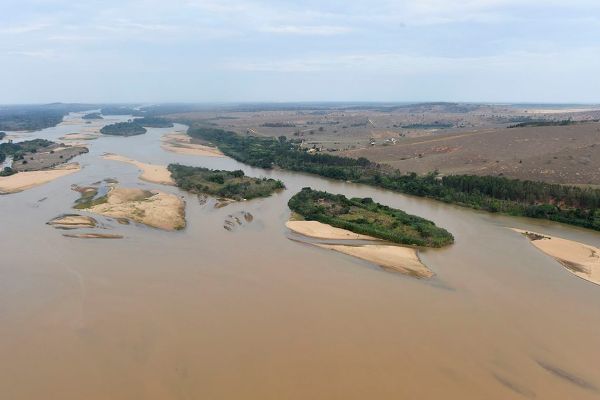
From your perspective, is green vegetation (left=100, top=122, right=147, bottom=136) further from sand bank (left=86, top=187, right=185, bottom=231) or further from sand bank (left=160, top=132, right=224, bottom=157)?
sand bank (left=86, top=187, right=185, bottom=231)

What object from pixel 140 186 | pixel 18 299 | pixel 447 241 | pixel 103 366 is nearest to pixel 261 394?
pixel 103 366

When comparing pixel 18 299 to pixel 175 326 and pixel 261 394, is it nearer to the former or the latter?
pixel 175 326

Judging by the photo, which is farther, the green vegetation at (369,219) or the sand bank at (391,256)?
the green vegetation at (369,219)

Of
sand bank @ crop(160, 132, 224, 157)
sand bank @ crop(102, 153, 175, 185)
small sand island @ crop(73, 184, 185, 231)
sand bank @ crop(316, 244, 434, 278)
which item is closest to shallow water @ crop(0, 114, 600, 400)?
sand bank @ crop(316, 244, 434, 278)

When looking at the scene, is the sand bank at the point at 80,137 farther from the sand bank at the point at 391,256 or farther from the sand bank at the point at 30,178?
the sand bank at the point at 391,256

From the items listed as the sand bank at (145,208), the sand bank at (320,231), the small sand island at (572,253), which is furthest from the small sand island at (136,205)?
the small sand island at (572,253)

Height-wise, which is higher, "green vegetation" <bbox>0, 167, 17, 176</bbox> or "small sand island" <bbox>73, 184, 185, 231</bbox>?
"green vegetation" <bbox>0, 167, 17, 176</bbox>
